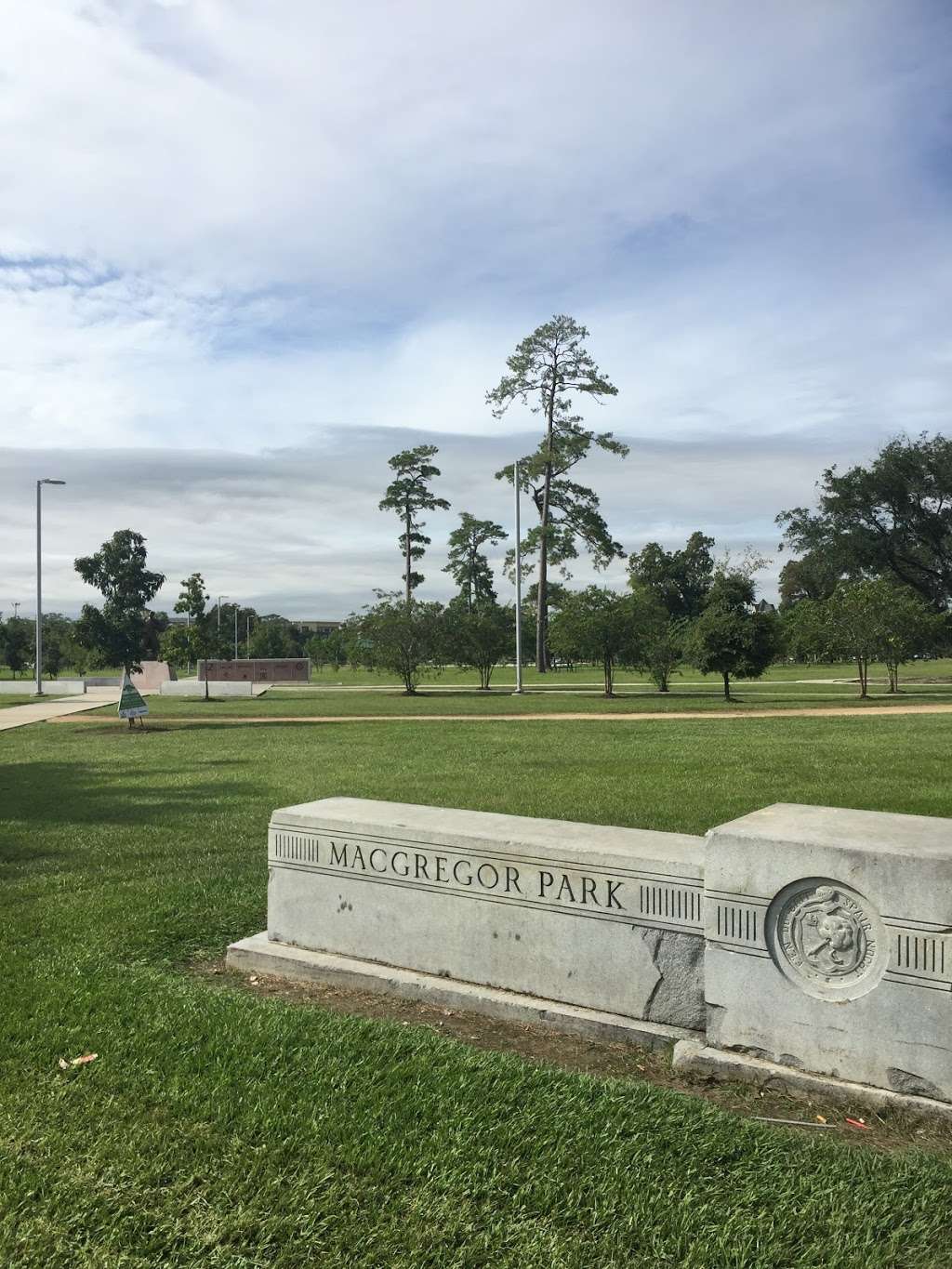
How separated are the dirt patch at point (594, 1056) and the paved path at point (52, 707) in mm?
18466

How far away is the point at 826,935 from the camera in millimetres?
3287

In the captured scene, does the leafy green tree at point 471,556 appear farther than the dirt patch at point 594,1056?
Yes

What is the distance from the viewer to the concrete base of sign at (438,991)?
12.4ft

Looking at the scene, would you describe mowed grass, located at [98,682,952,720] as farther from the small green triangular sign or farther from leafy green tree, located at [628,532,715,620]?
leafy green tree, located at [628,532,715,620]

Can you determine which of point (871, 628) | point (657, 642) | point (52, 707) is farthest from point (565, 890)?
point (52, 707)

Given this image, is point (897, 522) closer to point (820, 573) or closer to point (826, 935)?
point (820, 573)

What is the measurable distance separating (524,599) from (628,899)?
187 feet

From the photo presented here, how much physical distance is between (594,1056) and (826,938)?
995 millimetres

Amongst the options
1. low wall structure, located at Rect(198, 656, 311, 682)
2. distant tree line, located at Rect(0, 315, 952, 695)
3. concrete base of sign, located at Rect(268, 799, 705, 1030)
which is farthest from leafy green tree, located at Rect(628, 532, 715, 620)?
concrete base of sign, located at Rect(268, 799, 705, 1030)

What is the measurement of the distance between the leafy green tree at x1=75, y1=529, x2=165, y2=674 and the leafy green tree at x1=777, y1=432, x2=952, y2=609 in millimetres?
40381

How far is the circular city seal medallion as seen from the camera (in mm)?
3232

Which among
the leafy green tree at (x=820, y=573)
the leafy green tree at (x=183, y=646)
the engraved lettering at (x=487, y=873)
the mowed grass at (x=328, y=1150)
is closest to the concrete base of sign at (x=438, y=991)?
the mowed grass at (x=328, y=1150)

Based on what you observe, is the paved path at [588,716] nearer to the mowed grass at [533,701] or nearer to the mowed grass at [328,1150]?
the mowed grass at [533,701]

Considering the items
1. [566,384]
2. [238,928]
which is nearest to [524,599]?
[566,384]
